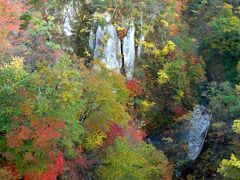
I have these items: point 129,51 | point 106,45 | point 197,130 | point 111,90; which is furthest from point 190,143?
point 106,45

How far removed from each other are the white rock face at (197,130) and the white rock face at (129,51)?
6500mm

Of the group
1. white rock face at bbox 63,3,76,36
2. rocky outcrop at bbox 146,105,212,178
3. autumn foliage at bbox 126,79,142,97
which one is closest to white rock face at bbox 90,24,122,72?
autumn foliage at bbox 126,79,142,97

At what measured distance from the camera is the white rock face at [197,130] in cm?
2336

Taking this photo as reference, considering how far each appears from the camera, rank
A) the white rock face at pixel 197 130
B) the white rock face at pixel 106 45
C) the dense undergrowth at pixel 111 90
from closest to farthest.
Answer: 1. the dense undergrowth at pixel 111 90
2. the white rock face at pixel 197 130
3. the white rock face at pixel 106 45

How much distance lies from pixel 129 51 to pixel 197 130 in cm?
803

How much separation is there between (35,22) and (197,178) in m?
14.2

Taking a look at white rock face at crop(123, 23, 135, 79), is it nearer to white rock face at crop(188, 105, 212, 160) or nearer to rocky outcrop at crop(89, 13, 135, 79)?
rocky outcrop at crop(89, 13, 135, 79)

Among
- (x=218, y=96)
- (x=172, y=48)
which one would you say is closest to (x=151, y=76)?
(x=172, y=48)

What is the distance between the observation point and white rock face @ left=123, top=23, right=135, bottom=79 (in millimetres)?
27334

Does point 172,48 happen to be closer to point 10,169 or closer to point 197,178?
point 197,178

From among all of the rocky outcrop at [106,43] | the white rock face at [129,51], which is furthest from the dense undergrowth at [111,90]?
the white rock face at [129,51]

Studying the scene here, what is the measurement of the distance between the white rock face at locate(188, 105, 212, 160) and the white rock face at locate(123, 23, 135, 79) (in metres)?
6.50

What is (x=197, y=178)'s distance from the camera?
2364 centimetres

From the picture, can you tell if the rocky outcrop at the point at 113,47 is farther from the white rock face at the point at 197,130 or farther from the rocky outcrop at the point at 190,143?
the white rock face at the point at 197,130
